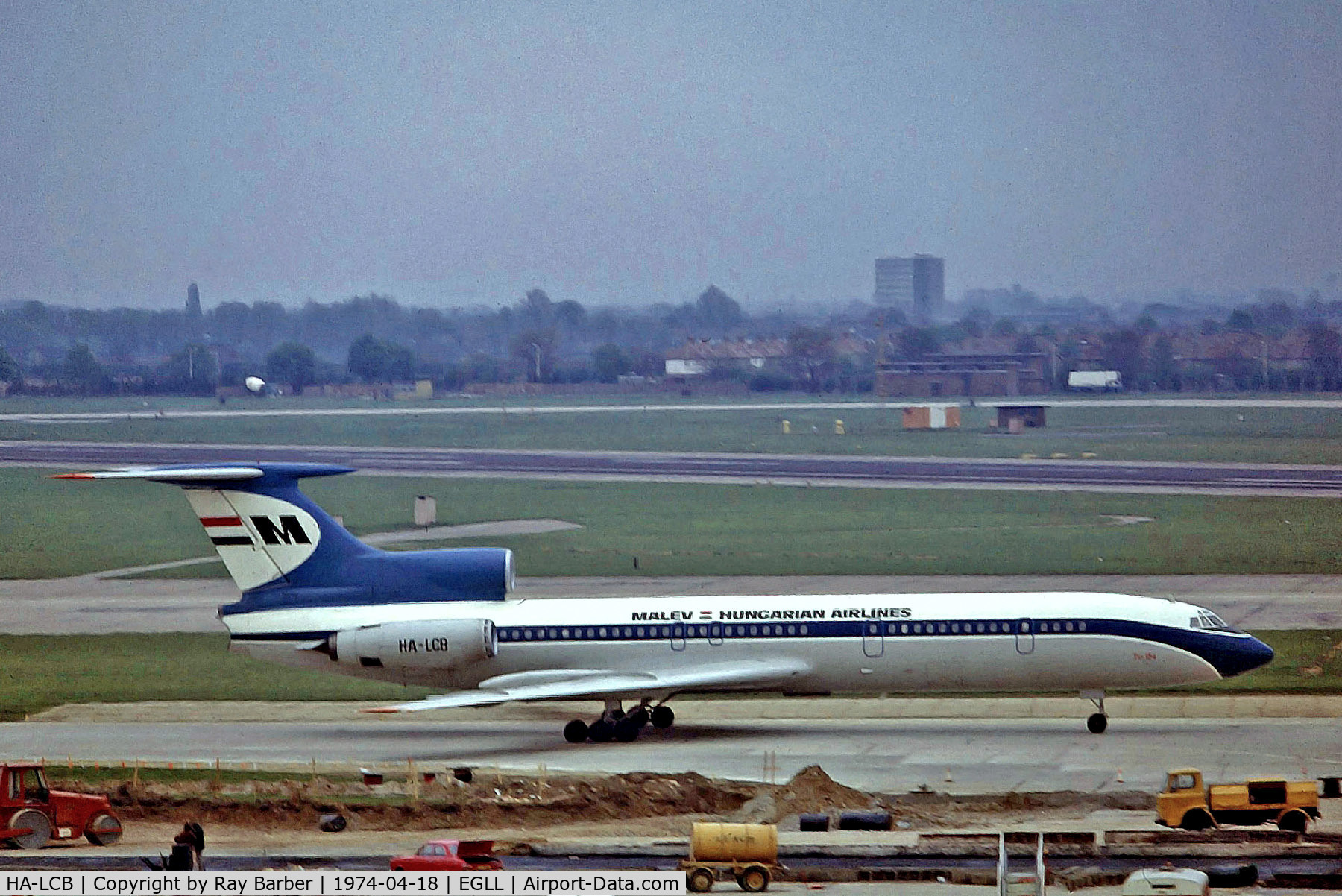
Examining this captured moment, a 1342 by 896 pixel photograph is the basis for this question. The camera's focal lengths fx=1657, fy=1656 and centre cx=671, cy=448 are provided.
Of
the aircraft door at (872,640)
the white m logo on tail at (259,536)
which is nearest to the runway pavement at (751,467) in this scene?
the white m logo on tail at (259,536)

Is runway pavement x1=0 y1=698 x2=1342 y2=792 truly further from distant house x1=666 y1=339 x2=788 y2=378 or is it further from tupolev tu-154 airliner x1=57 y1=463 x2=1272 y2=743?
distant house x1=666 y1=339 x2=788 y2=378

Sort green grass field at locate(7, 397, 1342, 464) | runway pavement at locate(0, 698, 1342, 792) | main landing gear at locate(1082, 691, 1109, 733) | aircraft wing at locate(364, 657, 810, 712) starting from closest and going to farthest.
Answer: runway pavement at locate(0, 698, 1342, 792) < main landing gear at locate(1082, 691, 1109, 733) < aircraft wing at locate(364, 657, 810, 712) < green grass field at locate(7, 397, 1342, 464)

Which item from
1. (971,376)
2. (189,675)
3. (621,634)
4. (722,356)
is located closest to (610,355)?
(722,356)

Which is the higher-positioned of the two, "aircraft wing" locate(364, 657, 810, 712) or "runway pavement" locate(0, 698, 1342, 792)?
"aircraft wing" locate(364, 657, 810, 712)

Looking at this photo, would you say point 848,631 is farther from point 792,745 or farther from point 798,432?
point 798,432

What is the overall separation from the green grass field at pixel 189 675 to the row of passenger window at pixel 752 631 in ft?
21.4

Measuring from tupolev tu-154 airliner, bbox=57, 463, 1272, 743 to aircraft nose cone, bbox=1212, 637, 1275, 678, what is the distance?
0.04m

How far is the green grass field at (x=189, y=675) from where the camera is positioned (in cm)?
4038

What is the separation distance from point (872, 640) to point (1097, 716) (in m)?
4.92

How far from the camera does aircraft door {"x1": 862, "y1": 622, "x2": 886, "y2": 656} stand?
3553cm

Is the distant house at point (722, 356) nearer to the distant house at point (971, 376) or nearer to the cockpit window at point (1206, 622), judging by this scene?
the distant house at point (971, 376)

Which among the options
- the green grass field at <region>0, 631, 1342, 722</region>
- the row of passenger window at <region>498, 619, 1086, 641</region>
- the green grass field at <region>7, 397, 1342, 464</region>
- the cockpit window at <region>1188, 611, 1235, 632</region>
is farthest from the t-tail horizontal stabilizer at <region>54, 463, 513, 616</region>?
the green grass field at <region>7, 397, 1342, 464</region>

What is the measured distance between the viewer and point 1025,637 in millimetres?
35344

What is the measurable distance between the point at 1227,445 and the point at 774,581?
183ft
